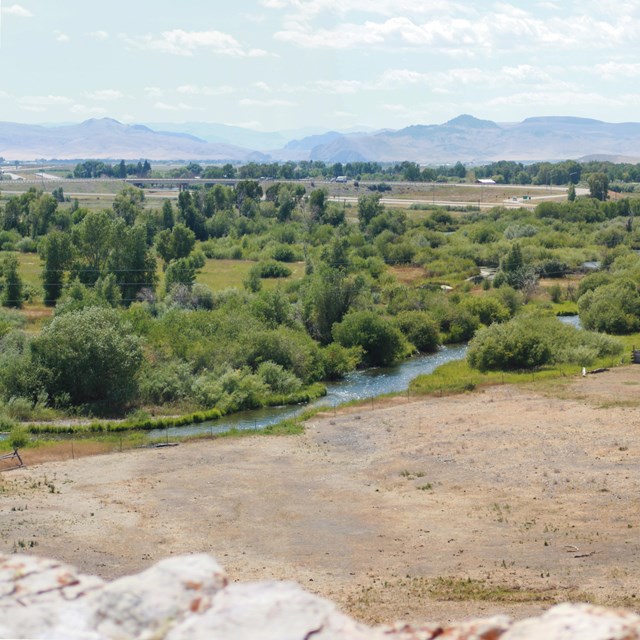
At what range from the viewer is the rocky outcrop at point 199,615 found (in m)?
4.14

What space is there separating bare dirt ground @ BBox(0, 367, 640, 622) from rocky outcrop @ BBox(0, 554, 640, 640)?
17373 mm

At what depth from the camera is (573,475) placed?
33.7 m

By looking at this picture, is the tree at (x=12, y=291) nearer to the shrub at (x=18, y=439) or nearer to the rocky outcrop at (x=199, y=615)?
the shrub at (x=18, y=439)

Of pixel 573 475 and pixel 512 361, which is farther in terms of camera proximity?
pixel 512 361

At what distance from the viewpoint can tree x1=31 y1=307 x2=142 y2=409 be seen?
48906 mm

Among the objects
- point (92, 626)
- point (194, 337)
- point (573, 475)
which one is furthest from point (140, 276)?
point (92, 626)

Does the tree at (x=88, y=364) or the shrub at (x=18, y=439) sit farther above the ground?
the tree at (x=88, y=364)

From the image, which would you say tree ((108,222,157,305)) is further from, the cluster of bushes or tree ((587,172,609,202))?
tree ((587,172,609,202))

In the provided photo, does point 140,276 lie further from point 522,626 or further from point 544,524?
point 522,626

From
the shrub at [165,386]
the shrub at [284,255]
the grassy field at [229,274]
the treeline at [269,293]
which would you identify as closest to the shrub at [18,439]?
the treeline at [269,293]

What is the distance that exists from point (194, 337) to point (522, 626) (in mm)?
51951

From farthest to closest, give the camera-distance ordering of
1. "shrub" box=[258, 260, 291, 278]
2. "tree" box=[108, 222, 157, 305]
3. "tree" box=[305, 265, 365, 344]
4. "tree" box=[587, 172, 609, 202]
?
"tree" box=[587, 172, 609, 202]
"shrub" box=[258, 260, 291, 278]
"tree" box=[108, 222, 157, 305]
"tree" box=[305, 265, 365, 344]

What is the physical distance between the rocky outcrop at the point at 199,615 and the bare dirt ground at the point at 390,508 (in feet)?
57.0

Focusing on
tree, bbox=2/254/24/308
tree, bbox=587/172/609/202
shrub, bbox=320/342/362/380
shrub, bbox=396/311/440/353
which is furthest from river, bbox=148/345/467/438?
tree, bbox=587/172/609/202
